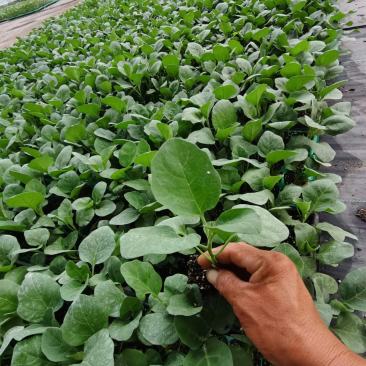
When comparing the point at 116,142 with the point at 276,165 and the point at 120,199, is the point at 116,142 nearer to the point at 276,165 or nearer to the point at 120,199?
the point at 120,199

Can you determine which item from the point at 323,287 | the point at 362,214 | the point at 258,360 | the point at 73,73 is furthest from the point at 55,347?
the point at 73,73

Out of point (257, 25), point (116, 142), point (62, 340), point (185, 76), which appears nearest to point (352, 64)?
point (257, 25)

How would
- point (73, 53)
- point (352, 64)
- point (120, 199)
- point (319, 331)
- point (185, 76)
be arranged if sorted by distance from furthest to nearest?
point (73, 53) → point (352, 64) → point (185, 76) → point (120, 199) → point (319, 331)

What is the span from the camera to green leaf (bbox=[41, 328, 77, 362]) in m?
0.59

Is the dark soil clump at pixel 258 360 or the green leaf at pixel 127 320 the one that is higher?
the green leaf at pixel 127 320

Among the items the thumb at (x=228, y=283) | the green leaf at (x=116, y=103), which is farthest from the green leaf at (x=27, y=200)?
the thumb at (x=228, y=283)

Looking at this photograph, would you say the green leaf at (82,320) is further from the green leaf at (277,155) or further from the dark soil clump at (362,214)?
the dark soil clump at (362,214)

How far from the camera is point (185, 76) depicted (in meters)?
1.36

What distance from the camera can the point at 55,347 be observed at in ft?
1.97

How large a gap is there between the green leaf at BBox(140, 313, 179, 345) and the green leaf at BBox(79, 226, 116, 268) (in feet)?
0.71

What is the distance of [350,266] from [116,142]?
3.07 feet

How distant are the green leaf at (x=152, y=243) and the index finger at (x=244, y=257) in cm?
19

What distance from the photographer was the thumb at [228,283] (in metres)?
0.58

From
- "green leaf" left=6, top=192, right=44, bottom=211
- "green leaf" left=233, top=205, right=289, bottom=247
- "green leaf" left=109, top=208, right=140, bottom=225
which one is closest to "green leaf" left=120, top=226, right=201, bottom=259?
"green leaf" left=233, top=205, right=289, bottom=247
